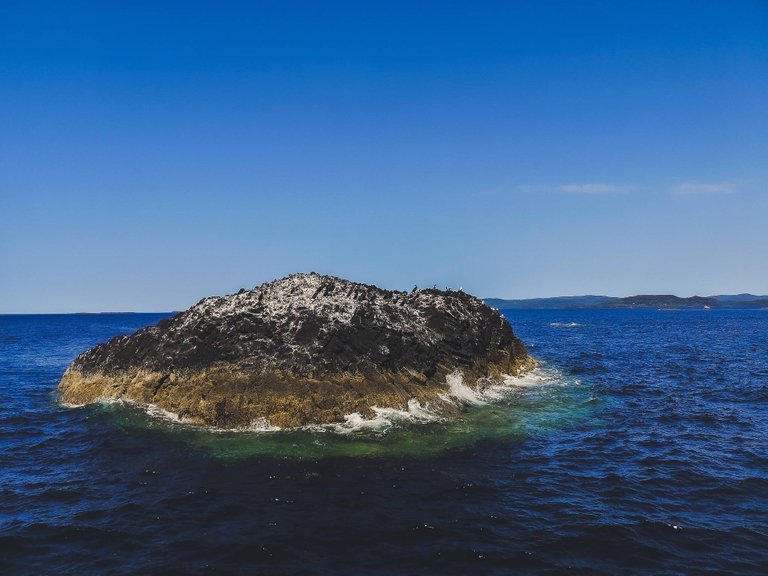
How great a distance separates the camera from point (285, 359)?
28.6m

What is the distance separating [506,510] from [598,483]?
4.83 meters

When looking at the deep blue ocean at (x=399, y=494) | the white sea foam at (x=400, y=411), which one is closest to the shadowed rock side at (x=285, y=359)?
the white sea foam at (x=400, y=411)

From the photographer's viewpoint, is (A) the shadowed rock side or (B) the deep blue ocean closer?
(B) the deep blue ocean

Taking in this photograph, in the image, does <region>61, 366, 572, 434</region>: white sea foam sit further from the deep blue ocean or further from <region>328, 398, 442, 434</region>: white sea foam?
the deep blue ocean

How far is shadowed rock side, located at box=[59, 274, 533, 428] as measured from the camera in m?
27.0

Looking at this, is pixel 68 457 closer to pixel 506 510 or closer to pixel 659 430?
pixel 506 510

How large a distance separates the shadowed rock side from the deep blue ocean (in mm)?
1951

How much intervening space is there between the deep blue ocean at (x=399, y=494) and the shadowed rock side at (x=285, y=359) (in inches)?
76.8

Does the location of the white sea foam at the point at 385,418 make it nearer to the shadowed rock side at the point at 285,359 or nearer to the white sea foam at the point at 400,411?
the white sea foam at the point at 400,411

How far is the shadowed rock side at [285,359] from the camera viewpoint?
27.0m

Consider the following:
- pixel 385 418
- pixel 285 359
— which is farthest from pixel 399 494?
pixel 285 359

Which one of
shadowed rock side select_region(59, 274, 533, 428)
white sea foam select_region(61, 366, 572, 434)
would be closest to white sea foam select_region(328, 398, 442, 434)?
white sea foam select_region(61, 366, 572, 434)

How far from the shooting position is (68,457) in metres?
22.1

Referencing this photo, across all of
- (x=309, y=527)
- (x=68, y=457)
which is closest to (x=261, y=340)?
(x=68, y=457)
